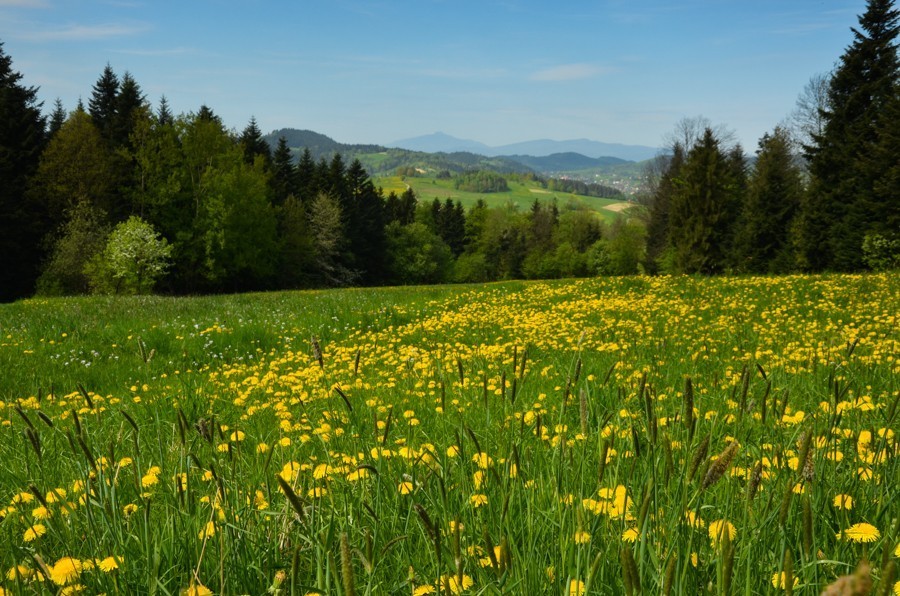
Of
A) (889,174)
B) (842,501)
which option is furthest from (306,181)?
(842,501)

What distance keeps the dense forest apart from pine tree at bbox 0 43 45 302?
0.31 ft

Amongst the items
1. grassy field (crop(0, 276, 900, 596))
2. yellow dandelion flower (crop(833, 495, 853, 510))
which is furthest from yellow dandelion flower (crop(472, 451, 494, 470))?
yellow dandelion flower (crop(833, 495, 853, 510))

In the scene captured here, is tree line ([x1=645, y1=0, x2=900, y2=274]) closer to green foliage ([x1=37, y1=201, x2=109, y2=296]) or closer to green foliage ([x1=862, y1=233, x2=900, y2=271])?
green foliage ([x1=862, y1=233, x2=900, y2=271])

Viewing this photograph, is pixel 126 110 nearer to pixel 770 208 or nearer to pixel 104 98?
pixel 104 98

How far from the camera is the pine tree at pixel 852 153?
32250 mm

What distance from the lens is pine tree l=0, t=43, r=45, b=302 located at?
124ft

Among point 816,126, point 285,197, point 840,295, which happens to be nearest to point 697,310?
point 840,295

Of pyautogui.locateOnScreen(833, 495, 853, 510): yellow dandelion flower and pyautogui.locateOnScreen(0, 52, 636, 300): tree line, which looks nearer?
pyautogui.locateOnScreen(833, 495, 853, 510): yellow dandelion flower

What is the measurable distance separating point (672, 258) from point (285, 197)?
137 feet

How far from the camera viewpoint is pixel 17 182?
129 ft

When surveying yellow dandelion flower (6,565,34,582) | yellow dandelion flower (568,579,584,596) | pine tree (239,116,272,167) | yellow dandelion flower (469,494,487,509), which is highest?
pine tree (239,116,272,167)

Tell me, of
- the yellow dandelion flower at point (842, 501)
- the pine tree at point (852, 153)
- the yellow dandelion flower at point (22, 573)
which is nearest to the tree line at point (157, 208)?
the yellow dandelion flower at point (22, 573)

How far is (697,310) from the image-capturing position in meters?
11.5

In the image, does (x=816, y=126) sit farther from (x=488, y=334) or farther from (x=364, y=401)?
(x=364, y=401)
